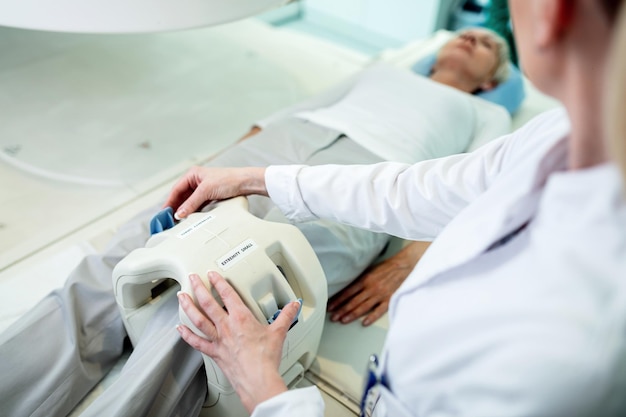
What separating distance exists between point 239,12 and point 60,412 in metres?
0.83

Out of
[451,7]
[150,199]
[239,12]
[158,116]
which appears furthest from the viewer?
[451,7]

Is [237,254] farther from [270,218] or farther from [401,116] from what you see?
[401,116]

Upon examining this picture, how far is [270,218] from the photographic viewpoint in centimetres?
100

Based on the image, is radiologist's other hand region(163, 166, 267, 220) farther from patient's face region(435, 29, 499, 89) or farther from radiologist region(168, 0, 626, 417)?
patient's face region(435, 29, 499, 89)

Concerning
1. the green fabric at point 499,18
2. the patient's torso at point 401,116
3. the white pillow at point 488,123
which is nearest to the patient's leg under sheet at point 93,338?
the patient's torso at point 401,116

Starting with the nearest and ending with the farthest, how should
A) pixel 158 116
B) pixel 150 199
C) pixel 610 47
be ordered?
pixel 610 47 < pixel 150 199 < pixel 158 116

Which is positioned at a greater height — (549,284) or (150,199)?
(549,284)

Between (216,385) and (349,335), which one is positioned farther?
(349,335)

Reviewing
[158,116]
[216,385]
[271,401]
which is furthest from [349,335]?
[158,116]

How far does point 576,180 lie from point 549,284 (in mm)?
93

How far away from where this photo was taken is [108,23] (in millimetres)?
845

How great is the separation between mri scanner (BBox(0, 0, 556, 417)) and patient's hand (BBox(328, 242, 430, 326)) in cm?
3

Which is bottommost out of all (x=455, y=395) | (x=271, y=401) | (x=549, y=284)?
(x=271, y=401)

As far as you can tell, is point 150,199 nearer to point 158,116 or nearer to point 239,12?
point 158,116
